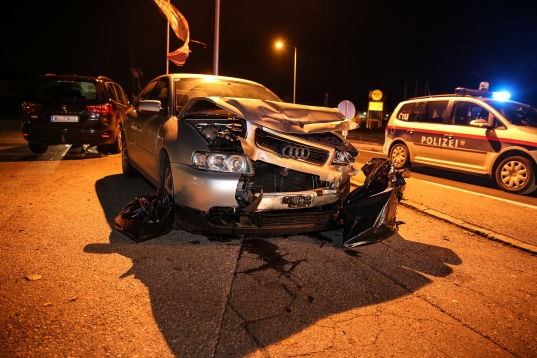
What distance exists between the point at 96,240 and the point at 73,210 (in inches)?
50.0

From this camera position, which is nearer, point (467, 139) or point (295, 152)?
point (295, 152)

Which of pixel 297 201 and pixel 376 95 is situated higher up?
pixel 376 95

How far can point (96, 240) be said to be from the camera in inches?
159

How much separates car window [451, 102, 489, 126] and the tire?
21.2 ft

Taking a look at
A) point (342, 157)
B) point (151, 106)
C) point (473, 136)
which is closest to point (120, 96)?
point (151, 106)

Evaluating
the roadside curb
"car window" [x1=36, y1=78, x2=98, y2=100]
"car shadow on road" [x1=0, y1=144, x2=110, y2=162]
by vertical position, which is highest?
"car window" [x1=36, y1=78, x2=98, y2=100]

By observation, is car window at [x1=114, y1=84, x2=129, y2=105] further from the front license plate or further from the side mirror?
the front license plate

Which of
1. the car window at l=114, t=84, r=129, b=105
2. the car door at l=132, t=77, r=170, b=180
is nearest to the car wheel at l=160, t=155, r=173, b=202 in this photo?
the car door at l=132, t=77, r=170, b=180

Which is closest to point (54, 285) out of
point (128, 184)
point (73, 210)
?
point (73, 210)

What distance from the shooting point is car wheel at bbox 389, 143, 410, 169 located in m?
9.56

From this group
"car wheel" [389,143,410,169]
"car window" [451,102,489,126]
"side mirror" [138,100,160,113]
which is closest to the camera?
"side mirror" [138,100,160,113]

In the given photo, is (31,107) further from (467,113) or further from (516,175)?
(516,175)

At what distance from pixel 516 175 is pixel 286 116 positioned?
5459 mm

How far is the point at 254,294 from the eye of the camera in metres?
3.04
